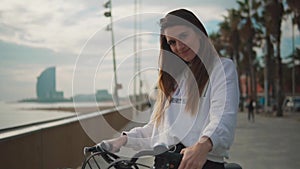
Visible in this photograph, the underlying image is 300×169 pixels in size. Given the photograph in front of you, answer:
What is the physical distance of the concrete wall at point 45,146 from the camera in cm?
582

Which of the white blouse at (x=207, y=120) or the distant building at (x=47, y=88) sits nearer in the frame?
the white blouse at (x=207, y=120)

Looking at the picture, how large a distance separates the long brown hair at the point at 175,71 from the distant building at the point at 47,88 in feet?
16.5

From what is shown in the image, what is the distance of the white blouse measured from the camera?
5.69 feet

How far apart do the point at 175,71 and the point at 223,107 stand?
1.84 feet

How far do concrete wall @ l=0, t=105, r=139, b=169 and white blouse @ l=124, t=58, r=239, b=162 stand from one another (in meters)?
1.54

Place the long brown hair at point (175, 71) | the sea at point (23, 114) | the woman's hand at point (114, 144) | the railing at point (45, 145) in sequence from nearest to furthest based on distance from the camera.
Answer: the long brown hair at point (175, 71), the woman's hand at point (114, 144), the railing at point (45, 145), the sea at point (23, 114)

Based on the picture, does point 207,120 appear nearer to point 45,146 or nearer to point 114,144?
point 114,144

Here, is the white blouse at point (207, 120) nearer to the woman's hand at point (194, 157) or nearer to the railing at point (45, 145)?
the woman's hand at point (194, 157)

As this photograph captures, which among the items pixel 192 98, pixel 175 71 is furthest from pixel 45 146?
pixel 192 98

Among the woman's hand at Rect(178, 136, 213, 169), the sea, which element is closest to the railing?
the sea

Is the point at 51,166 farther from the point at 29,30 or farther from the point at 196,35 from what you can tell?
the point at 196,35

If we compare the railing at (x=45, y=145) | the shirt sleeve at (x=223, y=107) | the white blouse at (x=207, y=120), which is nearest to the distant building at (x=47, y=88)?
the railing at (x=45, y=145)

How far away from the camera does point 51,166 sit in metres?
7.88

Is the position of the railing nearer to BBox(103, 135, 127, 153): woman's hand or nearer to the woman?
BBox(103, 135, 127, 153): woman's hand
